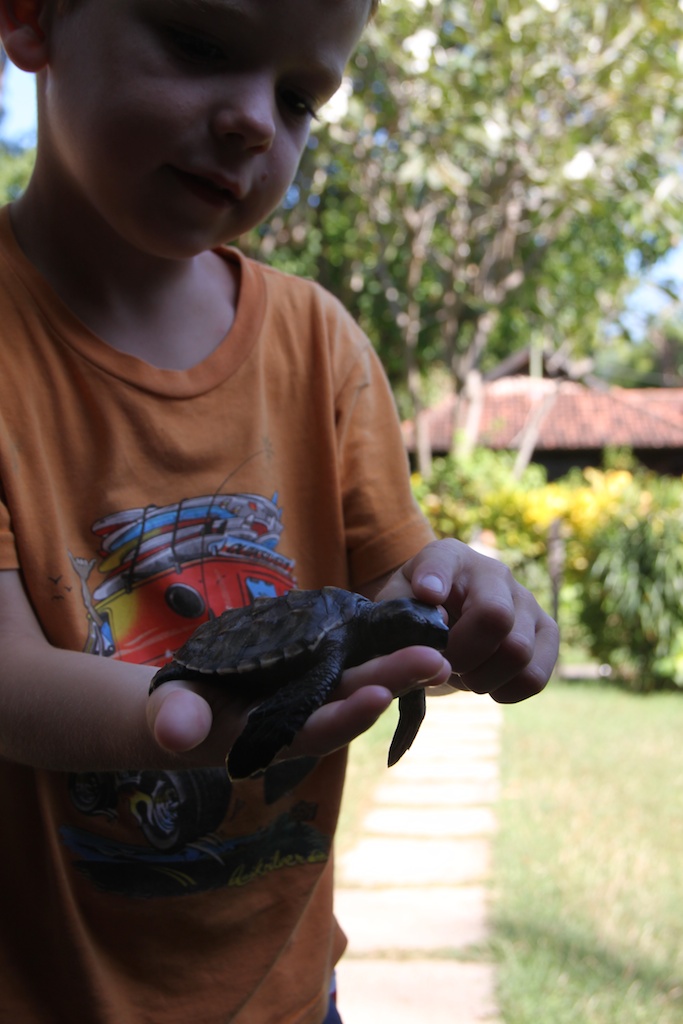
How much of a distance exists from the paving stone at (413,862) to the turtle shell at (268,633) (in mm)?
3109

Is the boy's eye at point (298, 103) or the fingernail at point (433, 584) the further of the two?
the boy's eye at point (298, 103)

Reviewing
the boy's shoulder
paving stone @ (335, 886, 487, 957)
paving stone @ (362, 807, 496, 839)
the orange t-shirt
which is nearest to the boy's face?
the orange t-shirt

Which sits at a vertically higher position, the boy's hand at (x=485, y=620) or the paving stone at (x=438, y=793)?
the boy's hand at (x=485, y=620)

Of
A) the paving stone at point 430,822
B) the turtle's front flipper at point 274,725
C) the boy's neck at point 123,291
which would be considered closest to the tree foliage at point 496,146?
the paving stone at point 430,822

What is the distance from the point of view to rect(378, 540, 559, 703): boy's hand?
115 cm

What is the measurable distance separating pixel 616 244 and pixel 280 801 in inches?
556

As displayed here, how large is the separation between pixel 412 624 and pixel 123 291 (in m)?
0.79

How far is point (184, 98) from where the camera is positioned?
1.28m

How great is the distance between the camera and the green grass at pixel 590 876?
3.20 m

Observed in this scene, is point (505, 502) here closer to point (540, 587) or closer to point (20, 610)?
point (540, 587)

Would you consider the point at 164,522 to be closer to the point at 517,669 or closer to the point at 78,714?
the point at 78,714

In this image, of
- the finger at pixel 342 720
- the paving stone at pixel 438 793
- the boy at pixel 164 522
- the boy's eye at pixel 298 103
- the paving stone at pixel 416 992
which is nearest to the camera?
the finger at pixel 342 720

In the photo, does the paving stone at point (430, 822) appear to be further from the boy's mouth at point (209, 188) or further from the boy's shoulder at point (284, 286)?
the boy's mouth at point (209, 188)

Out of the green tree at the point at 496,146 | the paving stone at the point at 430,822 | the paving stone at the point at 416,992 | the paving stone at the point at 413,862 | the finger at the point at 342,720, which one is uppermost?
the finger at the point at 342,720
